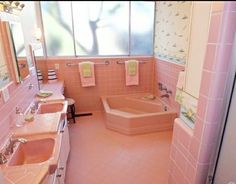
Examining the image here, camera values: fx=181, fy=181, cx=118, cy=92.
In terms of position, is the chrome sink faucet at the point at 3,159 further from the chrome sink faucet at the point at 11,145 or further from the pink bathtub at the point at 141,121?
the pink bathtub at the point at 141,121

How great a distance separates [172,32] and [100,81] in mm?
1622

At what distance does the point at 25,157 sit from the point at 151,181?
1332 millimetres

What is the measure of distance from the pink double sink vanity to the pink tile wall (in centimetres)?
190

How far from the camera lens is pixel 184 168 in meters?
1.40

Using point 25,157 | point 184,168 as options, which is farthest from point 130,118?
point 25,157

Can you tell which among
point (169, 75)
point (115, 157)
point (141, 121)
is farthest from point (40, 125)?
point (169, 75)

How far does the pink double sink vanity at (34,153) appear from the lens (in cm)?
105

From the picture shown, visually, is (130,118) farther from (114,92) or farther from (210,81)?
(210,81)

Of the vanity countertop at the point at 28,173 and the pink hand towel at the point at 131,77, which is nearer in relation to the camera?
the vanity countertop at the point at 28,173

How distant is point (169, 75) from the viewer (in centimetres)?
316

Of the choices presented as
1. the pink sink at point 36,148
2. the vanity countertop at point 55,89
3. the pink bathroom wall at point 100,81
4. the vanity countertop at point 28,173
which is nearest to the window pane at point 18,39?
the vanity countertop at point 55,89

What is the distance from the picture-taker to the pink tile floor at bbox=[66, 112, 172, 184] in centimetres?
206

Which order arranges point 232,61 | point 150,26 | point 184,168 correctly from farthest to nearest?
point 150,26
point 184,168
point 232,61

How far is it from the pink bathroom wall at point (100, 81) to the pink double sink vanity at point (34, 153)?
172 cm
